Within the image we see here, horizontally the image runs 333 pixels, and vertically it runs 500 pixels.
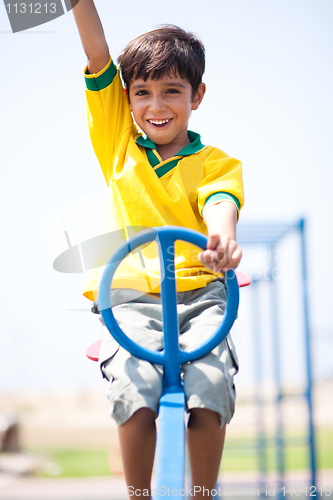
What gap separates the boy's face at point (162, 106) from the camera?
1.09 m

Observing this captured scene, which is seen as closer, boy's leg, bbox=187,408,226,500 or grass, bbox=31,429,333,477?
boy's leg, bbox=187,408,226,500

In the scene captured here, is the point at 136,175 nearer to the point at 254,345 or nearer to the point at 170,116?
the point at 170,116

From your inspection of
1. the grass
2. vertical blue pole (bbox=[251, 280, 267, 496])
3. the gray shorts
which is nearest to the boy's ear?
the gray shorts

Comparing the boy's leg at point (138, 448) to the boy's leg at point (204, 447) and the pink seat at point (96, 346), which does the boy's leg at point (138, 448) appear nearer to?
the boy's leg at point (204, 447)

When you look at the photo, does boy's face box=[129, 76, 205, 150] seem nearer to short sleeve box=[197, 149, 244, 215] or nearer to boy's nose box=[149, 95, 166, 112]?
boy's nose box=[149, 95, 166, 112]

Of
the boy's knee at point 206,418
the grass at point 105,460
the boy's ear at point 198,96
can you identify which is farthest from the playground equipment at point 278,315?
the grass at point 105,460

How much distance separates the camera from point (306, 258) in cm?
289

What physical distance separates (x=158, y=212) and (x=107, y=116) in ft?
1.06

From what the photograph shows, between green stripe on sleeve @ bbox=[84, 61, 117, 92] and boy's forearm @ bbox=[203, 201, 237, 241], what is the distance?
451mm

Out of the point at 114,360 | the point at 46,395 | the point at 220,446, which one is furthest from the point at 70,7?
the point at 46,395

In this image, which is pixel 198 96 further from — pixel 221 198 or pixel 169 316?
pixel 169 316

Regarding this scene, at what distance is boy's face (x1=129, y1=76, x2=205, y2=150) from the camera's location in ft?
3.59

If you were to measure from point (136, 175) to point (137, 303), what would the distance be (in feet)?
0.96

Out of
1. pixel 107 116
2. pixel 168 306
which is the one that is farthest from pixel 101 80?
pixel 168 306
